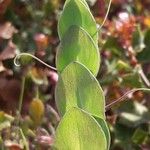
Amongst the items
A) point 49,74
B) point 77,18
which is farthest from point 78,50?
point 49,74

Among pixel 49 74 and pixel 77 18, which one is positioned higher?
pixel 77 18

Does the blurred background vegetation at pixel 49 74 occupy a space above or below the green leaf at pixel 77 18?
below

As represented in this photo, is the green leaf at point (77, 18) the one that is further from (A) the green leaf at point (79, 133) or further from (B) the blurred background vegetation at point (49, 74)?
(B) the blurred background vegetation at point (49, 74)

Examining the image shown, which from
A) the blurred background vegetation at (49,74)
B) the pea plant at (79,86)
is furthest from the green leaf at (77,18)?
the blurred background vegetation at (49,74)

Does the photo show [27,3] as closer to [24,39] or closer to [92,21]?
[24,39]

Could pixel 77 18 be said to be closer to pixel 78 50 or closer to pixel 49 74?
pixel 78 50

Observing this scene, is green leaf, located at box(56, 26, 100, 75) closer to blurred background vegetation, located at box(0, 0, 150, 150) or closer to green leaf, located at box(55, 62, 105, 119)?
green leaf, located at box(55, 62, 105, 119)

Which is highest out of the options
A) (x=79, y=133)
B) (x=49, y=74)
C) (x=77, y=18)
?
(x=77, y=18)

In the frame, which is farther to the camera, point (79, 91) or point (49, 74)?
point (49, 74)
